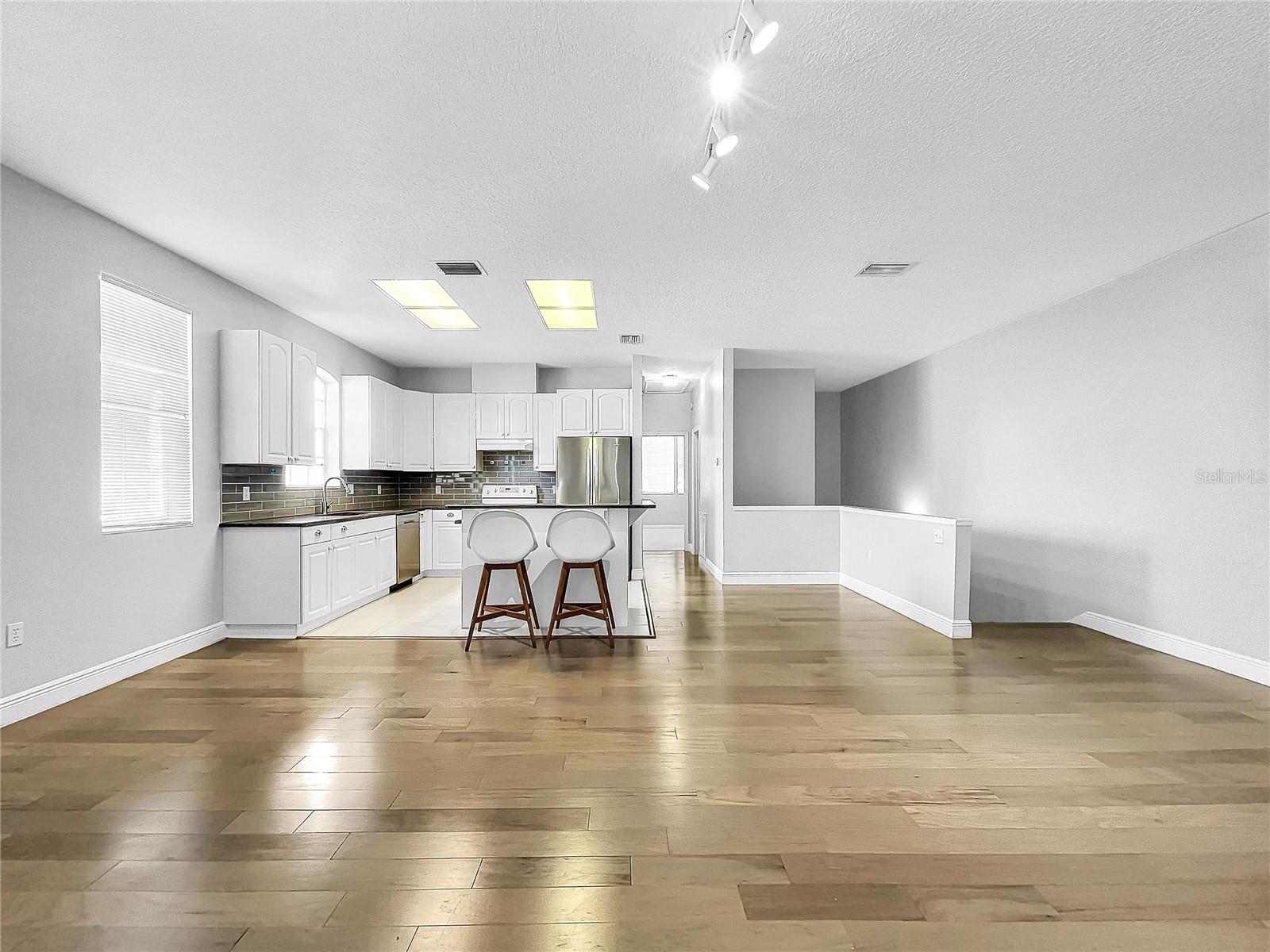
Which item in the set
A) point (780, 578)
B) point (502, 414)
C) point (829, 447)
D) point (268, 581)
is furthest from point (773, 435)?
point (268, 581)

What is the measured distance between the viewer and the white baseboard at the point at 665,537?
36.7 feet

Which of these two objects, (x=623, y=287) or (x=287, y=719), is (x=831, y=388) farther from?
(x=287, y=719)

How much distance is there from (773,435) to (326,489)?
553 cm

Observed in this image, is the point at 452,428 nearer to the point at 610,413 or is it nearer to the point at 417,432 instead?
the point at 417,432

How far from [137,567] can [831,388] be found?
930 centimetres

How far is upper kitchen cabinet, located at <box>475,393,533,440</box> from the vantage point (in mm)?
7977

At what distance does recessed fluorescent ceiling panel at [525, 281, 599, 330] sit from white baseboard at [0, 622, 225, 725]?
11.3 ft

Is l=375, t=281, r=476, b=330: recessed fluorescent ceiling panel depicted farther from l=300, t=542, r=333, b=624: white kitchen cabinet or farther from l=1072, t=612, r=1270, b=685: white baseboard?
l=1072, t=612, r=1270, b=685: white baseboard

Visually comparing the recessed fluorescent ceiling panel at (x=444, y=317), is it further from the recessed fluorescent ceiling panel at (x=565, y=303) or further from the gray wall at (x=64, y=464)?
the gray wall at (x=64, y=464)

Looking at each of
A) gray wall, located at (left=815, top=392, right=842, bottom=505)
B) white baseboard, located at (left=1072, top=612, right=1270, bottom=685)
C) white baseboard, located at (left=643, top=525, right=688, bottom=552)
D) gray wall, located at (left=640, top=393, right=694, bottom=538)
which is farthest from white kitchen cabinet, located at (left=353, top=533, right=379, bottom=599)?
gray wall, located at (left=815, top=392, right=842, bottom=505)

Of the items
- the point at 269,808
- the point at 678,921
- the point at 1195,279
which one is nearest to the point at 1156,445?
the point at 1195,279

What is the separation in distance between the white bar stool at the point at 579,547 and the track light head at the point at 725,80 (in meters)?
2.73

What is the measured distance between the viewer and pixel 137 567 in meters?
3.86

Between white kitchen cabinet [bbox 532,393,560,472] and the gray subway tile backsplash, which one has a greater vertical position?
white kitchen cabinet [bbox 532,393,560,472]
